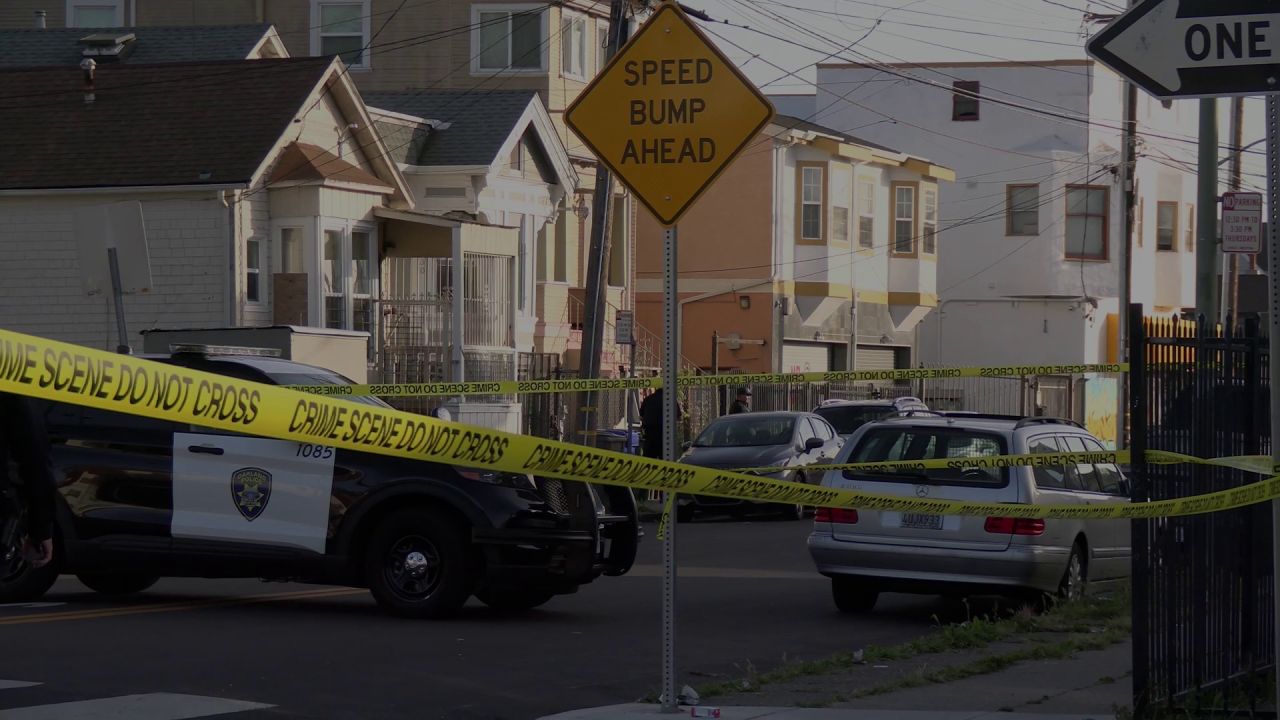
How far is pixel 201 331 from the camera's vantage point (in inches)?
786

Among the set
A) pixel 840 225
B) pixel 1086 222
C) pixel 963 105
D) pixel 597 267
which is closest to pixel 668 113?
pixel 597 267

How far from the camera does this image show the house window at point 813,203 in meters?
42.3

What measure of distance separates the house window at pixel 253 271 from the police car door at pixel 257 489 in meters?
15.0

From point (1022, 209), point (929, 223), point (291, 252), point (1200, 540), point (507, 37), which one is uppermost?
point (507, 37)

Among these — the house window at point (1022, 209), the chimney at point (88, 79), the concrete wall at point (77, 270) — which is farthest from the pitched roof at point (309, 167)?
the house window at point (1022, 209)

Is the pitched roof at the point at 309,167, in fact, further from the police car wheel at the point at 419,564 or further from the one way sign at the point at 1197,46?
the one way sign at the point at 1197,46

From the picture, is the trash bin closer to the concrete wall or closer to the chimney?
the concrete wall

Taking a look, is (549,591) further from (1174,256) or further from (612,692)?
(1174,256)

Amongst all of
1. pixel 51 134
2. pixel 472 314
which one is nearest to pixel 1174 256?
pixel 472 314

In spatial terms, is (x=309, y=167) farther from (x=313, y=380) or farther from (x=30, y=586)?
(x=30, y=586)

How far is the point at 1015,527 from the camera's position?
1209 cm

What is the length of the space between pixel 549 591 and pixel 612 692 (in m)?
3.02

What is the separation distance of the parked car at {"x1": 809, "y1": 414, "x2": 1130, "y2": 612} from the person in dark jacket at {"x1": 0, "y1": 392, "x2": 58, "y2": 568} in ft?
25.2

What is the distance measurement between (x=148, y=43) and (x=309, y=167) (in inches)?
356
